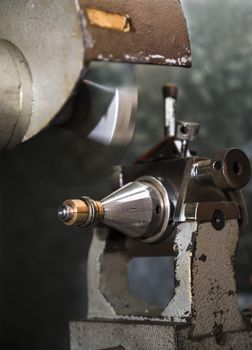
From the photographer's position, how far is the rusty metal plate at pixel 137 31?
44.5 inches

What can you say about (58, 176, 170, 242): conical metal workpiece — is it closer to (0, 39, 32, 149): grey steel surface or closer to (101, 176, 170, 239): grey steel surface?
(101, 176, 170, 239): grey steel surface

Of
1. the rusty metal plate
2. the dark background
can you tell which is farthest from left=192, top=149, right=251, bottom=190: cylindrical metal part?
the dark background

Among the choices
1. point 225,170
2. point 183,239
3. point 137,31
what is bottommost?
point 183,239

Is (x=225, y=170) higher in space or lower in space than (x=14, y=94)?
lower

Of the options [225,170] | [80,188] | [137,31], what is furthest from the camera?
[80,188]

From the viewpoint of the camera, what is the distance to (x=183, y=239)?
1.33m

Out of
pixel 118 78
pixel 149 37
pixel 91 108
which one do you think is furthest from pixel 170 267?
pixel 149 37

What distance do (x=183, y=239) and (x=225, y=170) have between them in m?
0.17

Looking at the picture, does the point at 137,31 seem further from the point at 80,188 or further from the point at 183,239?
the point at 80,188

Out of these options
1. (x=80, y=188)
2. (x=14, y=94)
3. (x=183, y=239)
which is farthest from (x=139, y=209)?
(x=80, y=188)

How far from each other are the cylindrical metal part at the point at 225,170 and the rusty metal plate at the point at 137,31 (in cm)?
21

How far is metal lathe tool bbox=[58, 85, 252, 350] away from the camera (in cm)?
130

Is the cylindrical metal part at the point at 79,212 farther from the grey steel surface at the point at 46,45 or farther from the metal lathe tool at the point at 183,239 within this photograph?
the grey steel surface at the point at 46,45

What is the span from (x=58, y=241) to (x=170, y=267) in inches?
20.5
